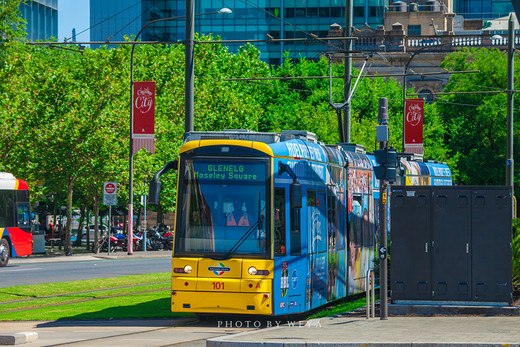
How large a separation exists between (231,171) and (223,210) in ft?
2.18

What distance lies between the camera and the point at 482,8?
459 feet

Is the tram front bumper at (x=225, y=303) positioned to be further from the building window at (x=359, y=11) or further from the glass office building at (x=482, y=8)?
the glass office building at (x=482, y=8)

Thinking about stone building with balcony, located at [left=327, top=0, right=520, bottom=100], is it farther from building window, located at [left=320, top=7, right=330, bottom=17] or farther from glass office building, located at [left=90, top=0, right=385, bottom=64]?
building window, located at [left=320, top=7, right=330, bottom=17]

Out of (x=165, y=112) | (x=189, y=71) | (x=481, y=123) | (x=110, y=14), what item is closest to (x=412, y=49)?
(x=481, y=123)

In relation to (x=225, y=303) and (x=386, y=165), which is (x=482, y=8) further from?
(x=225, y=303)

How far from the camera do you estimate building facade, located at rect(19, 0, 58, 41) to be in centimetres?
8412

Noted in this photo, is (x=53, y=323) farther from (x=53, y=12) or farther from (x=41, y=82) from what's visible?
(x=53, y=12)

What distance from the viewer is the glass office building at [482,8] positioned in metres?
139

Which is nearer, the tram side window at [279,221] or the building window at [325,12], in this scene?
the tram side window at [279,221]

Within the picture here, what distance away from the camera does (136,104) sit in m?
31.4

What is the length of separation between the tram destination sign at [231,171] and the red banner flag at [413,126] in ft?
77.4

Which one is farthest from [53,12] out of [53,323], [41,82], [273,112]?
[53,323]

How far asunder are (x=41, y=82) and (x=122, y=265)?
14641mm

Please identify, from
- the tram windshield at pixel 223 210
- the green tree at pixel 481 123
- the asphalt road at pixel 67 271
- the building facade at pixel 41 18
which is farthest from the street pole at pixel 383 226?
the building facade at pixel 41 18
